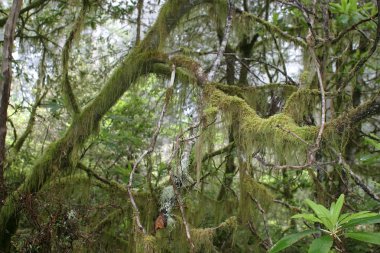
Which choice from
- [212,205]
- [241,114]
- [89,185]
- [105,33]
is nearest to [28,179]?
[89,185]

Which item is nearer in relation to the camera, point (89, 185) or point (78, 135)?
point (78, 135)

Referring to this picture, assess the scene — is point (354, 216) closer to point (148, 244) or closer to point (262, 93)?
point (148, 244)

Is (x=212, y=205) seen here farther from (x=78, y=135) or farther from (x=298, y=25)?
(x=298, y=25)

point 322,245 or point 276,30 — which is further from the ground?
point 276,30

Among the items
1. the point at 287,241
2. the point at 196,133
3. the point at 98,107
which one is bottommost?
the point at 287,241

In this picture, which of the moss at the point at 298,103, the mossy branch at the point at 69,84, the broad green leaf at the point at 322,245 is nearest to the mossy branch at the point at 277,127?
the moss at the point at 298,103

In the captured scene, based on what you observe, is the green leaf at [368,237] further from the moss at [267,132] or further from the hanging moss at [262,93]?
the hanging moss at [262,93]

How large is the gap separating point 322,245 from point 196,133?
1272mm

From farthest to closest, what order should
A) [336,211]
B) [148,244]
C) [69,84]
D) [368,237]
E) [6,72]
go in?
[69,84] → [6,72] → [148,244] → [336,211] → [368,237]

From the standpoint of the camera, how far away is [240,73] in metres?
4.67

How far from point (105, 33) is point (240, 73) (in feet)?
8.20

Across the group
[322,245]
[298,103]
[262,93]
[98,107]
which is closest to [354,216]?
[322,245]

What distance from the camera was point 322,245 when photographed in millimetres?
1345

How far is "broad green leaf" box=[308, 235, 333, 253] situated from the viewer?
1320mm
